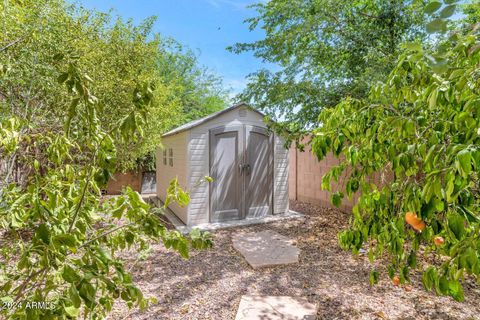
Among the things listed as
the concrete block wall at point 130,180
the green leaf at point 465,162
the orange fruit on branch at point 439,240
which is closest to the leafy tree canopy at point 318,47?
the orange fruit on branch at point 439,240

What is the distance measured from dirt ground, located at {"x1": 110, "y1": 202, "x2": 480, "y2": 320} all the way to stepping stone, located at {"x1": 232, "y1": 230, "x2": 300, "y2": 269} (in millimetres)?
122

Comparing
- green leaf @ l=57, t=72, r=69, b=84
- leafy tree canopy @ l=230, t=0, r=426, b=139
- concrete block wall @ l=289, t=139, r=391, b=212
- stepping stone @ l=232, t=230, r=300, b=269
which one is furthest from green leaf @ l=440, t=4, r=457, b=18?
concrete block wall @ l=289, t=139, r=391, b=212

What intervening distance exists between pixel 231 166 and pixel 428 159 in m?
5.42

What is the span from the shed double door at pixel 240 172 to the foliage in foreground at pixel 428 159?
4.60m

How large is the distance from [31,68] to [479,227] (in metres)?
4.62

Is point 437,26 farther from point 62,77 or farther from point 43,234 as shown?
point 43,234

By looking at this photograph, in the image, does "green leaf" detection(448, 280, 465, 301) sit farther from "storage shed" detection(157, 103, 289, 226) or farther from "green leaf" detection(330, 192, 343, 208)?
"storage shed" detection(157, 103, 289, 226)

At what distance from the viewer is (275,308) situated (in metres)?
2.71

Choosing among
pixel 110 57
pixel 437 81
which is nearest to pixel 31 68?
pixel 110 57

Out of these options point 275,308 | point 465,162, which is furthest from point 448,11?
point 275,308

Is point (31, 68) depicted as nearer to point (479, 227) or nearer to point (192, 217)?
point (192, 217)

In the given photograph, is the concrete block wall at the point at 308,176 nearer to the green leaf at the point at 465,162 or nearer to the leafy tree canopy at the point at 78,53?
the leafy tree canopy at the point at 78,53

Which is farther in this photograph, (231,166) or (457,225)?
(231,166)

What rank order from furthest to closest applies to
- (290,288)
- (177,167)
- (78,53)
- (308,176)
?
(308,176) → (177,167) → (78,53) → (290,288)
